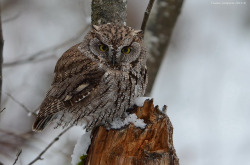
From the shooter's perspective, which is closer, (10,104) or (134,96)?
(134,96)

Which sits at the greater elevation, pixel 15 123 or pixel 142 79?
pixel 15 123

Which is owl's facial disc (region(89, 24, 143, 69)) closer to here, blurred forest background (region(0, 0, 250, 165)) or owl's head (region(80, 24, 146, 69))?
owl's head (region(80, 24, 146, 69))

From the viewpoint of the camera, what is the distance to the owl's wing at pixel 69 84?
3436 mm

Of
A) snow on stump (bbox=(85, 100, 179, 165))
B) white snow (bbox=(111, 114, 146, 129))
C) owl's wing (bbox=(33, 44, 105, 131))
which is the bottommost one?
snow on stump (bbox=(85, 100, 179, 165))

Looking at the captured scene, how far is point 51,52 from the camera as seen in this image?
15.6 ft

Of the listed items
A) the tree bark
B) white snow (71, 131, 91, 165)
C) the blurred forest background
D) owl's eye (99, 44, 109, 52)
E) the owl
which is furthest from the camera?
the blurred forest background

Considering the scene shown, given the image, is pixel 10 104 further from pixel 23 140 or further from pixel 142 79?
pixel 142 79

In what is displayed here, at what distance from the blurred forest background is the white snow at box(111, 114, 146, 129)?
2.63 metres

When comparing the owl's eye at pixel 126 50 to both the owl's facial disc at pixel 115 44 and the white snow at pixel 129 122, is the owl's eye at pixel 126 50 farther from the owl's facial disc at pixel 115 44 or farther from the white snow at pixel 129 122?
the white snow at pixel 129 122

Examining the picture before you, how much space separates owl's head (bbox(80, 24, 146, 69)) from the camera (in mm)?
3396

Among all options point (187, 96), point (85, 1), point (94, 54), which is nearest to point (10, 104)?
point (85, 1)

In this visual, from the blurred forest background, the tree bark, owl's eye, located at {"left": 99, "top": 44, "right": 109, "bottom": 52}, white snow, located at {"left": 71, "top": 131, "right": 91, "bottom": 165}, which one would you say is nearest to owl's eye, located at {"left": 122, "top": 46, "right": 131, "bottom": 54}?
owl's eye, located at {"left": 99, "top": 44, "right": 109, "bottom": 52}

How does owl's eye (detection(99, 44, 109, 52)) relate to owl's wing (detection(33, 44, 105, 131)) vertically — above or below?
above

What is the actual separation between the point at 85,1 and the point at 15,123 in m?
2.41
